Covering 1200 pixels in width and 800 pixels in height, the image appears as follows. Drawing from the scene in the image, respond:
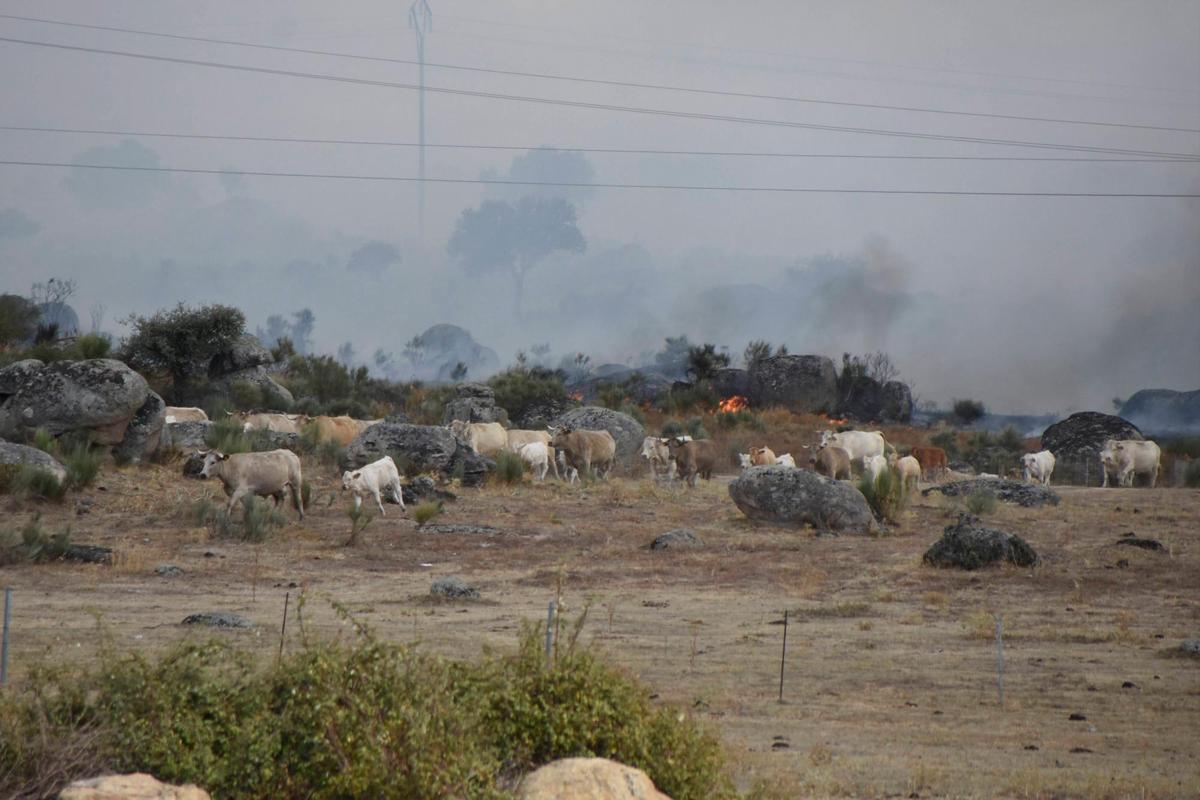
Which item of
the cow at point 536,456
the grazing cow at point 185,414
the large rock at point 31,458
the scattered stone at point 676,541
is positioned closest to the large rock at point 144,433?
the large rock at point 31,458

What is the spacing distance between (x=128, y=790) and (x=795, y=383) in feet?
222

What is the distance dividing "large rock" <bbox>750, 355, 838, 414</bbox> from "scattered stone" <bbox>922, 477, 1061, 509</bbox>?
3640 centimetres

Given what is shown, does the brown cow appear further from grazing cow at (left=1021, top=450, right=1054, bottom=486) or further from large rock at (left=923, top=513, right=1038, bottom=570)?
large rock at (left=923, top=513, right=1038, bottom=570)

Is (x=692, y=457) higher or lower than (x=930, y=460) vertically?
lower

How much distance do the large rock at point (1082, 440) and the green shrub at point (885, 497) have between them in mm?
20207

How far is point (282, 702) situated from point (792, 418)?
5518 cm

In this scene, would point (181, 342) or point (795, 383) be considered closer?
point (181, 342)

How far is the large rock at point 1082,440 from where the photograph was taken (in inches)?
1829

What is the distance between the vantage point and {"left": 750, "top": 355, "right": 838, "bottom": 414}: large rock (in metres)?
71.5

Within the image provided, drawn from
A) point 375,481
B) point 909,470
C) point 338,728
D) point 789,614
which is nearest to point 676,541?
point 789,614

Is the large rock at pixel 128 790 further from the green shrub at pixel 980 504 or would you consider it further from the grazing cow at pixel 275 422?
the grazing cow at pixel 275 422

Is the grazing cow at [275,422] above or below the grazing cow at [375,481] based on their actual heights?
above

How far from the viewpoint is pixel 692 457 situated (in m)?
34.5

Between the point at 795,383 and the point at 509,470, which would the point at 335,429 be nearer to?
the point at 509,470
